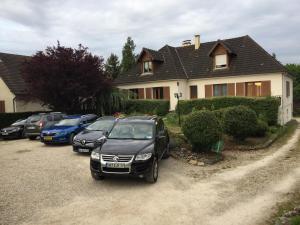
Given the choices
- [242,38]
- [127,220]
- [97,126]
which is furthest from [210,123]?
[242,38]

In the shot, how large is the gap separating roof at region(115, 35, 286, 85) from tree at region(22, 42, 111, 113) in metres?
7.96

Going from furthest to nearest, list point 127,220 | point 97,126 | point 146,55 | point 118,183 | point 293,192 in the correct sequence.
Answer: point 146,55 < point 97,126 < point 118,183 < point 293,192 < point 127,220

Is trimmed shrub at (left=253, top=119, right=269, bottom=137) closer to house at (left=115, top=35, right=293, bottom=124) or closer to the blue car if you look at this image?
house at (left=115, top=35, right=293, bottom=124)

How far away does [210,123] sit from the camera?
12.9 meters

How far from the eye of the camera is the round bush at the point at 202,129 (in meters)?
12.8

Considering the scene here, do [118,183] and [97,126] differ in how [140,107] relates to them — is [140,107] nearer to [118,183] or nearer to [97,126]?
[97,126]

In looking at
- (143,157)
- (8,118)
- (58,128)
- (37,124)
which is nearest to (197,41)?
(8,118)

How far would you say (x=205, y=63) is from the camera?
99.9ft

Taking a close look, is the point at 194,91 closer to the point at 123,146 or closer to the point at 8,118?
the point at 8,118

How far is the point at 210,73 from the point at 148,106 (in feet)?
21.9

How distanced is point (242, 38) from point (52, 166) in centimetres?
2454

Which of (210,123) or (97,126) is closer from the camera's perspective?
(210,123)

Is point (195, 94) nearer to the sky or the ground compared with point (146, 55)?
nearer to the ground

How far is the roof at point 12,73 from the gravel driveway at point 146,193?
17.8m
